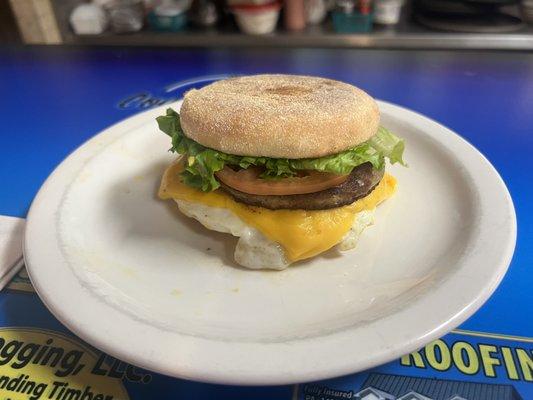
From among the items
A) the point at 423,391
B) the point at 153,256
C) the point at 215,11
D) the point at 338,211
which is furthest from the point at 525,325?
the point at 215,11

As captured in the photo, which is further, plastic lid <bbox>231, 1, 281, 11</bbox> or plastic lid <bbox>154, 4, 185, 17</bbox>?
plastic lid <bbox>154, 4, 185, 17</bbox>

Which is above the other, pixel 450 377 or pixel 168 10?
pixel 168 10

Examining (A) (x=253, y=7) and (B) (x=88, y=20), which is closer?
(A) (x=253, y=7)

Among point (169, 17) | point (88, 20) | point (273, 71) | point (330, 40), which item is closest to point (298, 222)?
point (273, 71)

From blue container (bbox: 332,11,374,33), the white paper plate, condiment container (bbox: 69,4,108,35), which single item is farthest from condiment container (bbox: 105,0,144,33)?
the white paper plate

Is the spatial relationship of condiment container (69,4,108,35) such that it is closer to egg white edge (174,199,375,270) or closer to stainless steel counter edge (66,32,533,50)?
stainless steel counter edge (66,32,533,50)

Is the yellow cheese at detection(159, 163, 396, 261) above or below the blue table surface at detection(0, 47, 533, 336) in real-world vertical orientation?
above

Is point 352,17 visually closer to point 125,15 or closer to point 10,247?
point 125,15

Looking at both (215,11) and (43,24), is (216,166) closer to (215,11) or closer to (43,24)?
(215,11)
